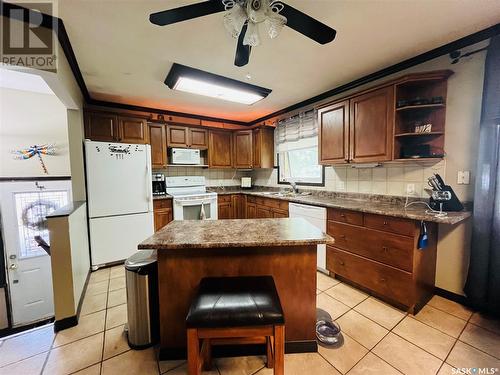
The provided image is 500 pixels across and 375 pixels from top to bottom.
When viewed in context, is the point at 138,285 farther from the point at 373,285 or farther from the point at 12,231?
the point at 12,231

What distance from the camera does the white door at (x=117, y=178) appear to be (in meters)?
2.75

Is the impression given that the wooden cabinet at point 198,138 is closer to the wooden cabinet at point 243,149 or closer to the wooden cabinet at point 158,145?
the wooden cabinet at point 158,145

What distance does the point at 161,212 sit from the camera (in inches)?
137

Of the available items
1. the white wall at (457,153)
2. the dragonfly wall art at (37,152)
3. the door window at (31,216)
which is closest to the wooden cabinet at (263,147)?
the white wall at (457,153)

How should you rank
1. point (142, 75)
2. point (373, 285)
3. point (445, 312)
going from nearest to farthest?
point (445, 312)
point (373, 285)
point (142, 75)

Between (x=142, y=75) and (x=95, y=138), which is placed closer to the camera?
(x=142, y=75)

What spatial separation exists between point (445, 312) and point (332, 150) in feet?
6.58

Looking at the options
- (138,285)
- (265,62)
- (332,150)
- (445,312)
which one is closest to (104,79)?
(265,62)

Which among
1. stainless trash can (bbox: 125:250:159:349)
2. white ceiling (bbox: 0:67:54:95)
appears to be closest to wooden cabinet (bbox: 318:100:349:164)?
stainless trash can (bbox: 125:250:159:349)

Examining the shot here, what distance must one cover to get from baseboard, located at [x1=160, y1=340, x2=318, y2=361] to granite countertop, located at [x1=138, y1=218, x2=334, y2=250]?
2.51 feet

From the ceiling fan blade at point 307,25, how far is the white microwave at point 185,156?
10.2 feet

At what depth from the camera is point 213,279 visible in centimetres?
133

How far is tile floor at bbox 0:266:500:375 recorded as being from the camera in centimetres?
137

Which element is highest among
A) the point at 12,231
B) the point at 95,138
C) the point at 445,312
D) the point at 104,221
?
the point at 95,138
